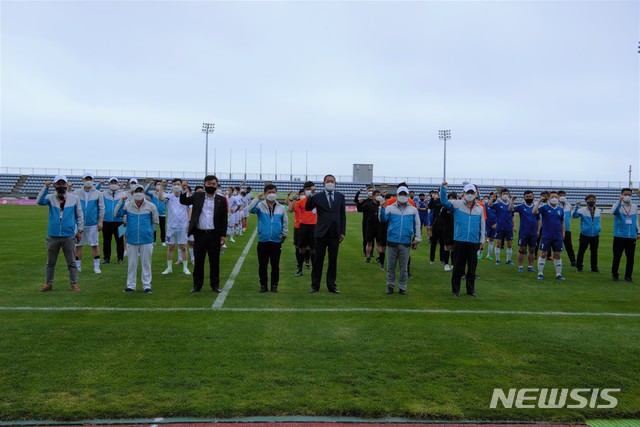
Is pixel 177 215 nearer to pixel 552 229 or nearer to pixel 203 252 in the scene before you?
pixel 203 252

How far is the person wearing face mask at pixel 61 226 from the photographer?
10.6 meters

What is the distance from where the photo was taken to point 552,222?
46.1 feet

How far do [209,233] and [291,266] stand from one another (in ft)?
16.4

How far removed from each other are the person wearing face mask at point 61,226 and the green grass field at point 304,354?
1.63 ft

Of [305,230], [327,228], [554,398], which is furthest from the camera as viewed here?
[305,230]

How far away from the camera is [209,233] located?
11070mm

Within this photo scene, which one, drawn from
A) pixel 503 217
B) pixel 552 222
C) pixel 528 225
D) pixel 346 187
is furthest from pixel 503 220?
pixel 346 187

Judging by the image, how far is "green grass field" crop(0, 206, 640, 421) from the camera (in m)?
4.95

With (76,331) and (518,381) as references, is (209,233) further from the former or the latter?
(518,381)

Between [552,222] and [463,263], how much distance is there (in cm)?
397

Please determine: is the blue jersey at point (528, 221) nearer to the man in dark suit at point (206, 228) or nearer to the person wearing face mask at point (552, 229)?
the person wearing face mask at point (552, 229)

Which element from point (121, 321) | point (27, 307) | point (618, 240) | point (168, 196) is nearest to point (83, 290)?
point (27, 307)

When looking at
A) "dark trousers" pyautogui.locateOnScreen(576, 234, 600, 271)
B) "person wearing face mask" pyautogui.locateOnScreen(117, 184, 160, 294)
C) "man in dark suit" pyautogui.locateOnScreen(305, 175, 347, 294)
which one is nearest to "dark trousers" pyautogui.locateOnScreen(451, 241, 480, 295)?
"man in dark suit" pyautogui.locateOnScreen(305, 175, 347, 294)

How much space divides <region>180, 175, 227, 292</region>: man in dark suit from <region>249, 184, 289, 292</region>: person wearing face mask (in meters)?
0.62
